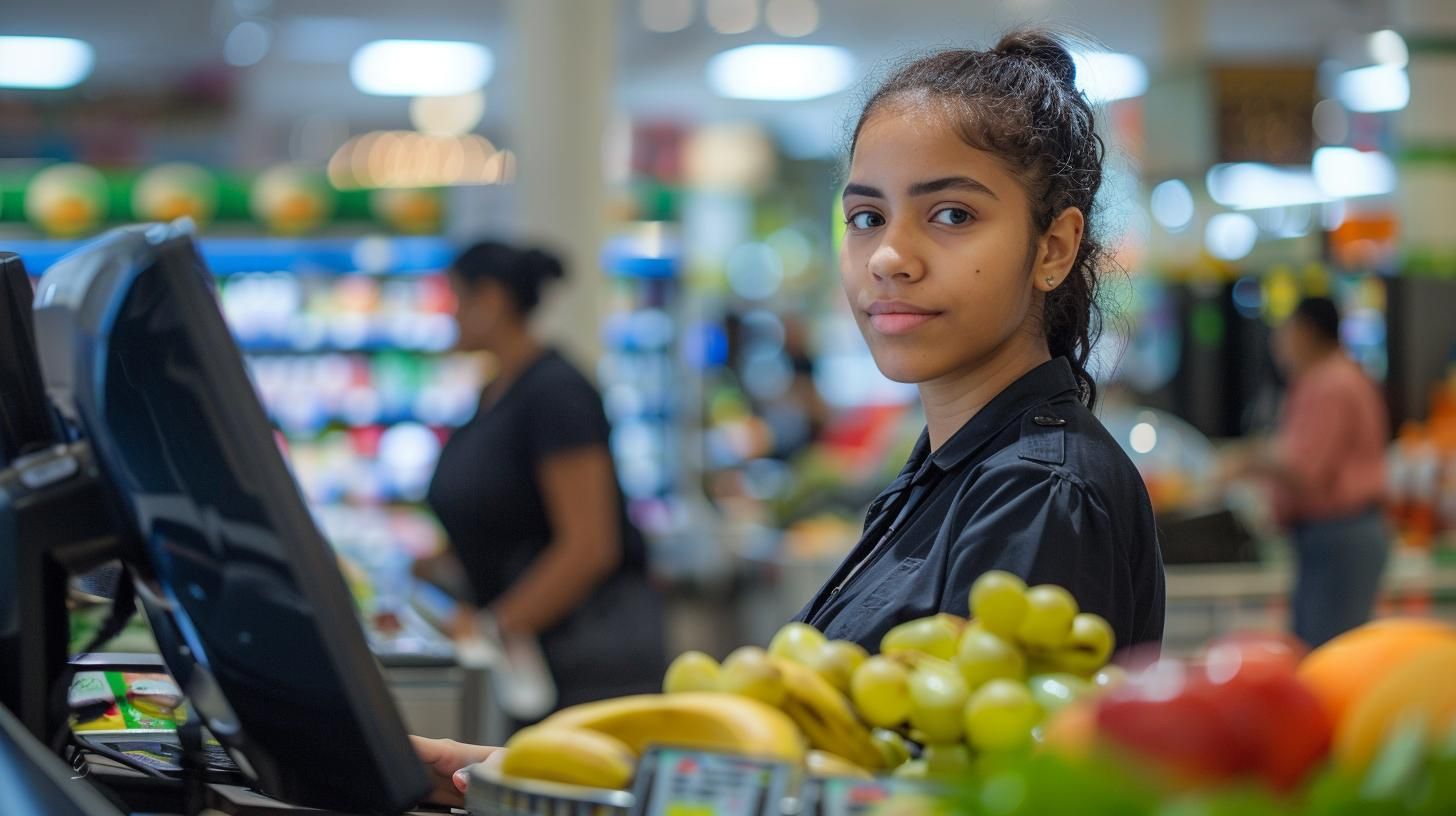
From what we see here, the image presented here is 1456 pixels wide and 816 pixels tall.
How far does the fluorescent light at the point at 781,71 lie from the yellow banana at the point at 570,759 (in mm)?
12177

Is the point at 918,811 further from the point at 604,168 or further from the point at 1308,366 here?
the point at 604,168

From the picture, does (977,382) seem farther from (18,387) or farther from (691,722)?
(18,387)

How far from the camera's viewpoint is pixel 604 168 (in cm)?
695

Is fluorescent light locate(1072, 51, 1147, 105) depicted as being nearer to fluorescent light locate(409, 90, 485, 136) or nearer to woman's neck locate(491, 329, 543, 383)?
woman's neck locate(491, 329, 543, 383)

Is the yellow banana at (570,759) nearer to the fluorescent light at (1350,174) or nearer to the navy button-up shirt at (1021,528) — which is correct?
the navy button-up shirt at (1021,528)

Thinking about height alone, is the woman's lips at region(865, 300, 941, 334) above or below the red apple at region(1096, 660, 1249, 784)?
above

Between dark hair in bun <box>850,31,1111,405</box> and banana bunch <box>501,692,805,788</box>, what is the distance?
0.74 meters

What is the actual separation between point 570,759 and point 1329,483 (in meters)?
5.61

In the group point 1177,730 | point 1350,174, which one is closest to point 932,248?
point 1177,730

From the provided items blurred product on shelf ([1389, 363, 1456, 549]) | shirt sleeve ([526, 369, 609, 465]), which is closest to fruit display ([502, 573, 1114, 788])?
shirt sleeve ([526, 369, 609, 465])

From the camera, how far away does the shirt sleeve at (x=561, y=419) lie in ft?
12.3

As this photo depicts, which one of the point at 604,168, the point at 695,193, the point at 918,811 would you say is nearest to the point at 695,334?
the point at 604,168

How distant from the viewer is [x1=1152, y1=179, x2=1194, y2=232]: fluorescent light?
8.41 meters

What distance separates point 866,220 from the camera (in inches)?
60.7
